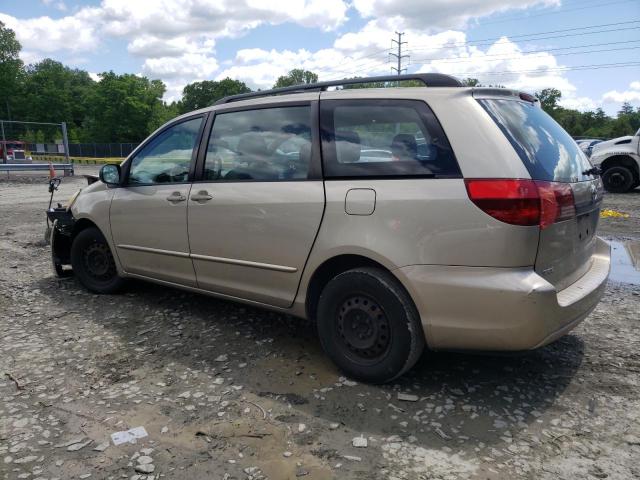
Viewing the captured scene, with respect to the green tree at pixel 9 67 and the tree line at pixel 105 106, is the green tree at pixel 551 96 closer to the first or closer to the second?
the tree line at pixel 105 106

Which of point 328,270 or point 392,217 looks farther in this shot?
point 328,270

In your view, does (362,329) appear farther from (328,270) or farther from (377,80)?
(377,80)

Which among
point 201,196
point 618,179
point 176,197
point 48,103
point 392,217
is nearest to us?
point 392,217

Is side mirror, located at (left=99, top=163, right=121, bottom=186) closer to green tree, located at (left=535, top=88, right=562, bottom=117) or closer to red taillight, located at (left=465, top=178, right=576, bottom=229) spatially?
red taillight, located at (left=465, top=178, right=576, bottom=229)

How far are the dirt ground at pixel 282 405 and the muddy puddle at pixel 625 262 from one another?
1138 mm

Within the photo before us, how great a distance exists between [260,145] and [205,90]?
108012 mm

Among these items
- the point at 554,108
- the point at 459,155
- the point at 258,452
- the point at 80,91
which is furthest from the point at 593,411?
the point at 80,91

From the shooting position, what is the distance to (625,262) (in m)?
6.36

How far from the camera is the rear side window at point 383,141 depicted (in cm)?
298

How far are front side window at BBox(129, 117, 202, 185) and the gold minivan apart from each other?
0.10 feet

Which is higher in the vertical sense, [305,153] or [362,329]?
[305,153]

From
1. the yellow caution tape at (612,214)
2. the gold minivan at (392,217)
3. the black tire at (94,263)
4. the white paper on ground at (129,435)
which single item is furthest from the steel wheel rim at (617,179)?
the white paper on ground at (129,435)

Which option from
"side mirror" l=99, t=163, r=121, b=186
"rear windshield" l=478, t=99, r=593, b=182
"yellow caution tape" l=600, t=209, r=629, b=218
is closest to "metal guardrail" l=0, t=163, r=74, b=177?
"side mirror" l=99, t=163, r=121, b=186

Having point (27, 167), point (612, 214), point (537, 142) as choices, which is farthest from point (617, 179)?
point (27, 167)
